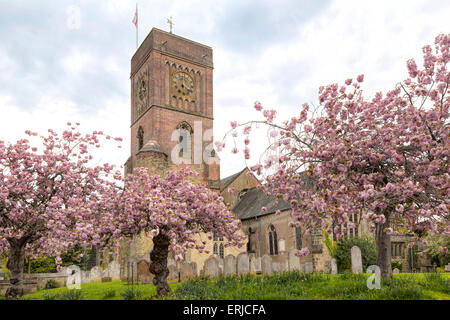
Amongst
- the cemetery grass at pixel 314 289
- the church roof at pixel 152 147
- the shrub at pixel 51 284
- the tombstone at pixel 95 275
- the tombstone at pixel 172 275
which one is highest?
the church roof at pixel 152 147

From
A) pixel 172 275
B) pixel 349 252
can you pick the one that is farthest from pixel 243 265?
pixel 349 252

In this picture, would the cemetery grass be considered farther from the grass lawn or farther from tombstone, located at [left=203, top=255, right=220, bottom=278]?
tombstone, located at [left=203, top=255, right=220, bottom=278]

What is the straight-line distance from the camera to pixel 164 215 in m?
11.6

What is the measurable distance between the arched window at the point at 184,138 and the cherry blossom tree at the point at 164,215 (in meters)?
21.5

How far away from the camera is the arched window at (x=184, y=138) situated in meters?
35.8

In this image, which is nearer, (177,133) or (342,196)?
(342,196)

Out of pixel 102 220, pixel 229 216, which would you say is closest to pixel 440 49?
pixel 229 216

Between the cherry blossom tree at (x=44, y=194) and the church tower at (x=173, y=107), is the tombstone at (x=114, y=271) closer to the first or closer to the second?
the church tower at (x=173, y=107)

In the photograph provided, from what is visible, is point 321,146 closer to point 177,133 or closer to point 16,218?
point 16,218

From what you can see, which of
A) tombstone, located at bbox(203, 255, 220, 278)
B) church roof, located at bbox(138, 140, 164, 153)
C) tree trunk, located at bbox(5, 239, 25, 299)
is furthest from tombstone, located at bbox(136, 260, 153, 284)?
church roof, located at bbox(138, 140, 164, 153)

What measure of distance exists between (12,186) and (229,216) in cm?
810

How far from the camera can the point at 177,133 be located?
35.6 metres

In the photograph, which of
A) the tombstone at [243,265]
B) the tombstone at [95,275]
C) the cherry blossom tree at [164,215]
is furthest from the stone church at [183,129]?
the cherry blossom tree at [164,215]

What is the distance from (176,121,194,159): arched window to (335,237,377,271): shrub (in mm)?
16753
